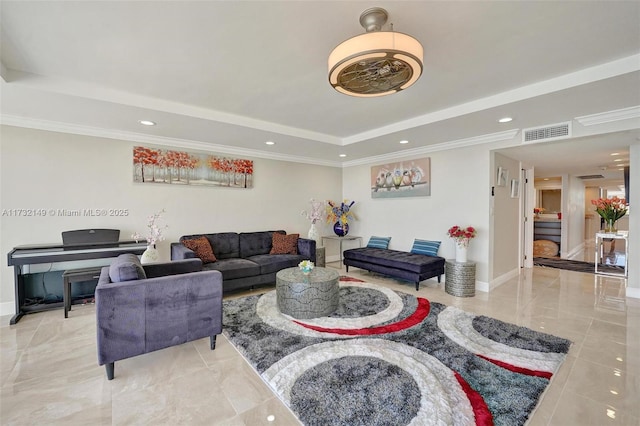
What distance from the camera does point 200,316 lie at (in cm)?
249

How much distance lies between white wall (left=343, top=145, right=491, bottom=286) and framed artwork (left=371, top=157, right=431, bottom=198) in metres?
0.11

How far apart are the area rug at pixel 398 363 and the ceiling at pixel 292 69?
2.47 metres

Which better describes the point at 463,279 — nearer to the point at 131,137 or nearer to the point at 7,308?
the point at 131,137

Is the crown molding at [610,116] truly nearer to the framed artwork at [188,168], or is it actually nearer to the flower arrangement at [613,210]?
the flower arrangement at [613,210]

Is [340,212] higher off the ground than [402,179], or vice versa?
[402,179]

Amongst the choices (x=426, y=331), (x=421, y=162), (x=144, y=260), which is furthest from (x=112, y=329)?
(x=421, y=162)

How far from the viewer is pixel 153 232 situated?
12.4 feet

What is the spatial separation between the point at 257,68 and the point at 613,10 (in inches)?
101

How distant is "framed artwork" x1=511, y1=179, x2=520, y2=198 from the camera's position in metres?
5.06

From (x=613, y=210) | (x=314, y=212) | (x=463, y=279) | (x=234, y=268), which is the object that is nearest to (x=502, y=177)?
(x=463, y=279)

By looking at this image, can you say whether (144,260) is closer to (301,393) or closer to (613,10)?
(301,393)

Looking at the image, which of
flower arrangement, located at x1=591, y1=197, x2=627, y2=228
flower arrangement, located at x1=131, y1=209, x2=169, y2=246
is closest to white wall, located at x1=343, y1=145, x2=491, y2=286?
flower arrangement, located at x1=591, y1=197, x2=627, y2=228

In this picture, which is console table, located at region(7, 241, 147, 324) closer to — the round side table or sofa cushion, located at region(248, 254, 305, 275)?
sofa cushion, located at region(248, 254, 305, 275)

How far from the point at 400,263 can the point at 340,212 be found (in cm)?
214
